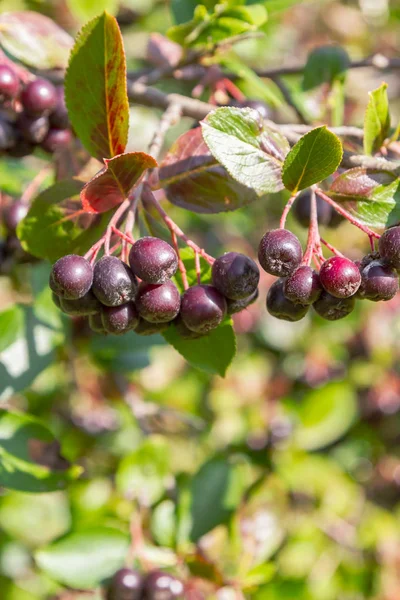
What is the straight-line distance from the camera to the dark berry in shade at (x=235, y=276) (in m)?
1.13

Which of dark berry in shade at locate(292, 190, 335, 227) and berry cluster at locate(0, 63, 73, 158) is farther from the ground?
berry cluster at locate(0, 63, 73, 158)

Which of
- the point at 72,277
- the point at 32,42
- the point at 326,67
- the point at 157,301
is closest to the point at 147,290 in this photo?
the point at 157,301

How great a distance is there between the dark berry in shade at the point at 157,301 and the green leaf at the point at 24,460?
62 cm

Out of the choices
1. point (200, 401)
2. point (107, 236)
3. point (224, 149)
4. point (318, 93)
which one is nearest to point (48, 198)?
point (107, 236)

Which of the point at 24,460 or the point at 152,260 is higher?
the point at 152,260

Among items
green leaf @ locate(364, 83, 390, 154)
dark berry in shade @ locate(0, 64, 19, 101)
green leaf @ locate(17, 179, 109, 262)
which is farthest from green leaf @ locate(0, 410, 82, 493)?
green leaf @ locate(364, 83, 390, 154)

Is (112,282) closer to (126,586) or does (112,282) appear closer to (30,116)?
(30,116)

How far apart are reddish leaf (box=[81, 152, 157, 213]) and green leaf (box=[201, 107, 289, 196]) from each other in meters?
0.12

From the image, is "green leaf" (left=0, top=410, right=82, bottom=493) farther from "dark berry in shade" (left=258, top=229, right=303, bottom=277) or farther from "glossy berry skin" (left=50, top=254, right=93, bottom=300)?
"dark berry in shade" (left=258, top=229, right=303, bottom=277)

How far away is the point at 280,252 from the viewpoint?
41.7 inches

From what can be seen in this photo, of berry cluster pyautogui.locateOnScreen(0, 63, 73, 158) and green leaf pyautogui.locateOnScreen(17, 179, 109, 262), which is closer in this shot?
green leaf pyautogui.locateOnScreen(17, 179, 109, 262)

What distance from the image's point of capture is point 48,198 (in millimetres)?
1371

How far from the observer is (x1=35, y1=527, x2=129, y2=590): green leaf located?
5.85ft

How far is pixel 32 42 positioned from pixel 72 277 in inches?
39.7
